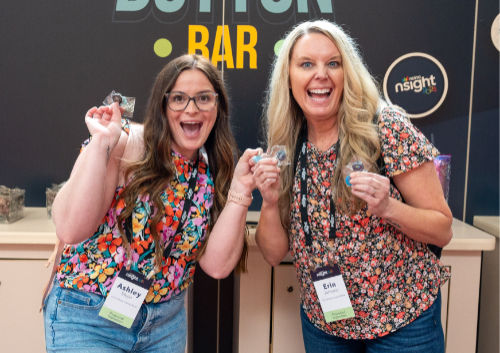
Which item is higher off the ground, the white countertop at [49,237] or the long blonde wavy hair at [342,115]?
the long blonde wavy hair at [342,115]

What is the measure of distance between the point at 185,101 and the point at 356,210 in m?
0.73

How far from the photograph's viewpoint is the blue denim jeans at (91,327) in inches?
62.8

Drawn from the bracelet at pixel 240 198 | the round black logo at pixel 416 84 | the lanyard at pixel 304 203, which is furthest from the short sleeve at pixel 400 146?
the round black logo at pixel 416 84

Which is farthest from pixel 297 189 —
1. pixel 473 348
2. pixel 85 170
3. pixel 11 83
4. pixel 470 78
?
pixel 11 83

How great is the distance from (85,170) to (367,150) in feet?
3.10

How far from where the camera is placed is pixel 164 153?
174cm

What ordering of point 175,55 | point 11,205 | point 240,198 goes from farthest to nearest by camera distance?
point 175,55, point 11,205, point 240,198

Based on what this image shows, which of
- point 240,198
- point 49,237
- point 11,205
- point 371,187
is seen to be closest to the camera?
point 371,187

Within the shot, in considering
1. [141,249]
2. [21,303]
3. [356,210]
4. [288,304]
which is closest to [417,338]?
[356,210]

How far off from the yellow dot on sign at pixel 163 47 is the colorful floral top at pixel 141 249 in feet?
3.75

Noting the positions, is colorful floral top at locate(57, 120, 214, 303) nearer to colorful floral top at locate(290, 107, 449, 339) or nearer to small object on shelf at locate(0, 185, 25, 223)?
colorful floral top at locate(290, 107, 449, 339)

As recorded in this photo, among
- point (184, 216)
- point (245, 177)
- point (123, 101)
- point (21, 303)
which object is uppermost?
point (123, 101)

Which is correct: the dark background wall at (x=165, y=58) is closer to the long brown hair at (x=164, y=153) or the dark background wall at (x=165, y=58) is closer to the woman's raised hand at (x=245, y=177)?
the long brown hair at (x=164, y=153)

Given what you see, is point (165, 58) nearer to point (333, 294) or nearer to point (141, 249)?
point (141, 249)
